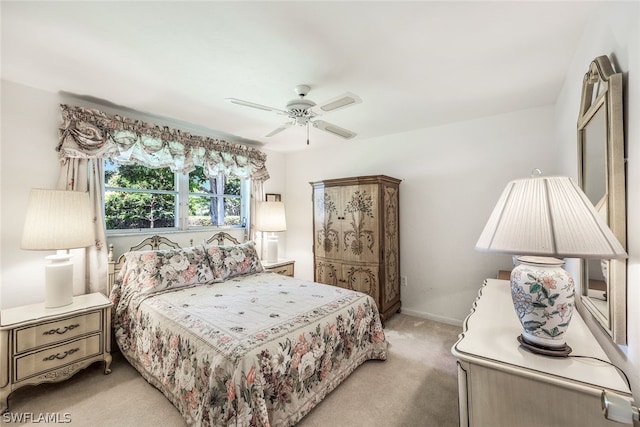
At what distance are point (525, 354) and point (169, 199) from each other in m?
3.64

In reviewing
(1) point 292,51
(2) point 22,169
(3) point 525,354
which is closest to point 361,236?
(1) point 292,51

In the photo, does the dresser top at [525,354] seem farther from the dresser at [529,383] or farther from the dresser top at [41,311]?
the dresser top at [41,311]

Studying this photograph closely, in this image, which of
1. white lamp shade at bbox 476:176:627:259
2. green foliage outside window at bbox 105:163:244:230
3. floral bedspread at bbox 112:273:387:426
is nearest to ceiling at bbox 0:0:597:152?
green foliage outside window at bbox 105:163:244:230

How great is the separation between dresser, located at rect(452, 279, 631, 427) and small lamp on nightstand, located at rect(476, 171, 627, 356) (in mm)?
85

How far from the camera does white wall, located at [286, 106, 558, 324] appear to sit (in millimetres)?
2965

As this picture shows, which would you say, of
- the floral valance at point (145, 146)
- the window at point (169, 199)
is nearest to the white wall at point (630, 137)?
the floral valance at point (145, 146)

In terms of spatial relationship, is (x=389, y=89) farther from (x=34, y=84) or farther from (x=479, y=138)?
(x=34, y=84)

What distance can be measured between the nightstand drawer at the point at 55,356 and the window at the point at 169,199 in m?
1.16

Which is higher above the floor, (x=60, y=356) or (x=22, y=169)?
(x=22, y=169)

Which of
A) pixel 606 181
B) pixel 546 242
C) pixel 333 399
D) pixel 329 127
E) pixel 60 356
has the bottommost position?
pixel 333 399

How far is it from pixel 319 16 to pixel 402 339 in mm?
3014

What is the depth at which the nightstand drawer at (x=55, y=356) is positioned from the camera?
1.91 metres

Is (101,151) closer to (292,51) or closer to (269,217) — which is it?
(269,217)

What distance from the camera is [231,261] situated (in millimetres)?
3102
